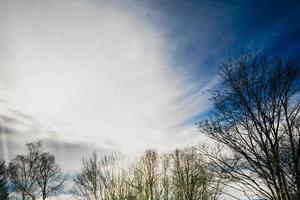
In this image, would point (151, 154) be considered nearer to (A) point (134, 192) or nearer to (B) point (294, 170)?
(A) point (134, 192)

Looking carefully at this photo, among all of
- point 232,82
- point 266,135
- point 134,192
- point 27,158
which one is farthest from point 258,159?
point 27,158

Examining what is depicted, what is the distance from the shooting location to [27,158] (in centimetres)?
2908

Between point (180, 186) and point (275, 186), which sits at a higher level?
point (180, 186)

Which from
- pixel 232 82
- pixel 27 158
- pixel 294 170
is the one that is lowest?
pixel 294 170

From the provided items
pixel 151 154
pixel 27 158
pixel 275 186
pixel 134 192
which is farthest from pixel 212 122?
pixel 27 158

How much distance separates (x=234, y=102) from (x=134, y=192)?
1411 centimetres

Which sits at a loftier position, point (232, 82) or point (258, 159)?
point (232, 82)

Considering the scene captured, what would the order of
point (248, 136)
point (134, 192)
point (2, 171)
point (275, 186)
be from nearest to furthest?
point (275, 186) < point (248, 136) < point (134, 192) < point (2, 171)

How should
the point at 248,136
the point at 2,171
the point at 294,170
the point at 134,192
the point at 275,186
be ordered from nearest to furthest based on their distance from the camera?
the point at 275,186
the point at 294,170
the point at 248,136
the point at 134,192
the point at 2,171

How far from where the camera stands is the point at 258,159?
27.9 ft

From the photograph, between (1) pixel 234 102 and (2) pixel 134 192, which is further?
(2) pixel 134 192

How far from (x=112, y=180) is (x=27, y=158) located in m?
14.2

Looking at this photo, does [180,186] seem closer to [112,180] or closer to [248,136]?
[112,180]

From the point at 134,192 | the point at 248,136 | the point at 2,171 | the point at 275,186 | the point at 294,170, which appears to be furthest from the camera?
the point at 2,171
